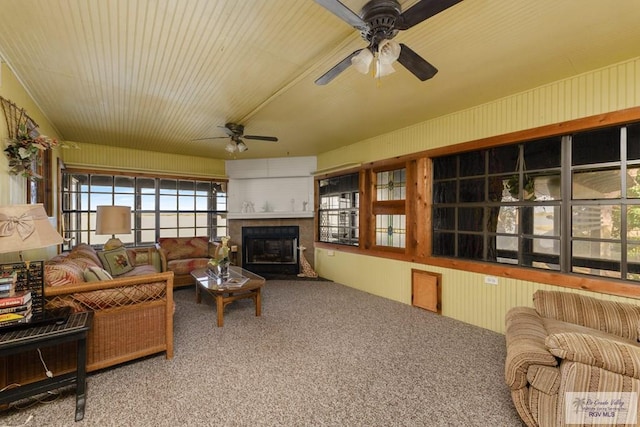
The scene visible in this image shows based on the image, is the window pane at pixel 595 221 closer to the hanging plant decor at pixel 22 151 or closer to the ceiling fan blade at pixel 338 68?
the ceiling fan blade at pixel 338 68

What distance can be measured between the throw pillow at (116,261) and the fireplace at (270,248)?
2.19 meters

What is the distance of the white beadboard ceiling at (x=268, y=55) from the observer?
1.68 m

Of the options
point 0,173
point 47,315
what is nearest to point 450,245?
point 47,315

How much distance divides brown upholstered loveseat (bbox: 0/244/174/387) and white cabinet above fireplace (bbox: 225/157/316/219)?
11.4 ft

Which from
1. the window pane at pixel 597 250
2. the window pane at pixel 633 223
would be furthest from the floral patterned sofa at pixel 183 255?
the window pane at pixel 633 223

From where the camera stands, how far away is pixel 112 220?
3.80m

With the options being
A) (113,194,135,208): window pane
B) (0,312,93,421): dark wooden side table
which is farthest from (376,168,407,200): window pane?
(113,194,135,208): window pane

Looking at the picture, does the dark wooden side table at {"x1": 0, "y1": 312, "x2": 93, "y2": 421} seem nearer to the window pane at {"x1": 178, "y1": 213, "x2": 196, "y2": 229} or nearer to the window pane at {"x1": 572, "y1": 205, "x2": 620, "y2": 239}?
the window pane at {"x1": 178, "y1": 213, "x2": 196, "y2": 229}

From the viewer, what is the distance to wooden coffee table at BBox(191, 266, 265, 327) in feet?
10.2

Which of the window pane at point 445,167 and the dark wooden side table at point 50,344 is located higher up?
the window pane at point 445,167

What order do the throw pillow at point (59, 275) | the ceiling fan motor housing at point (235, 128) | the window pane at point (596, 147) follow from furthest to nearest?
the ceiling fan motor housing at point (235, 128) → the window pane at point (596, 147) → the throw pillow at point (59, 275)

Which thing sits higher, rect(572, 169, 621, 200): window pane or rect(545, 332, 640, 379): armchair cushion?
rect(572, 169, 621, 200): window pane

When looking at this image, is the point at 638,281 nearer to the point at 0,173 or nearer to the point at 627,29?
the point at 627,29

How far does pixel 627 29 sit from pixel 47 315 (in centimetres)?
433
